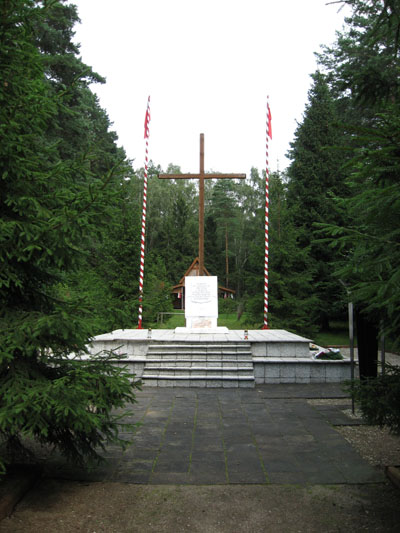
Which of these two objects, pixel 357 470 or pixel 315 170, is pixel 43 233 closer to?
pixel 357 470

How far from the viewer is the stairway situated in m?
8.64

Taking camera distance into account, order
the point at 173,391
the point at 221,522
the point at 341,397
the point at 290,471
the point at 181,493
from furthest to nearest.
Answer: the point at 173,391, the point at 341,397, the point at 290,471, the point at 181,493, the point at 221,522

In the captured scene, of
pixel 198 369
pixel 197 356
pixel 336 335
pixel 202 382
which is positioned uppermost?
pixel 197 356

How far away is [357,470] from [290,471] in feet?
2.27

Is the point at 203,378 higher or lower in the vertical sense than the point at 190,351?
lower

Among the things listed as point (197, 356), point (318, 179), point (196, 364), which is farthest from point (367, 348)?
point (318, 179)

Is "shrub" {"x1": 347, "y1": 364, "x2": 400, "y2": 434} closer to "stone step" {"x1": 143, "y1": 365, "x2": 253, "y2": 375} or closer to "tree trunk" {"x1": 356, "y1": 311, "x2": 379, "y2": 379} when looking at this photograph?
"tree trunk" {"x1": 356, "y1": 311, "x2": 379, "y2": 379}

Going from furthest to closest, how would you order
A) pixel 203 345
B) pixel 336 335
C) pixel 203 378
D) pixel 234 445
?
1. pixel 336 335
2. pixel 203 345
3. pixel 203 378
4. pixel 234 445

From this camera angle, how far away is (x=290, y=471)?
14.5 ft

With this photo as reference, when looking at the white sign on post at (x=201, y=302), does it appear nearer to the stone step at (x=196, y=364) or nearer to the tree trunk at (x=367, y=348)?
the stone step at (x=196, y=364)

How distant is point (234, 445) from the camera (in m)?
5.21

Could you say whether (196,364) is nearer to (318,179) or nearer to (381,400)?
(381,400)

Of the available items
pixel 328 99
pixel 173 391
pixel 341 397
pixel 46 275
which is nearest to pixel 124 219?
pixel 173 391

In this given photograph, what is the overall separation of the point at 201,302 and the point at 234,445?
251 inches
